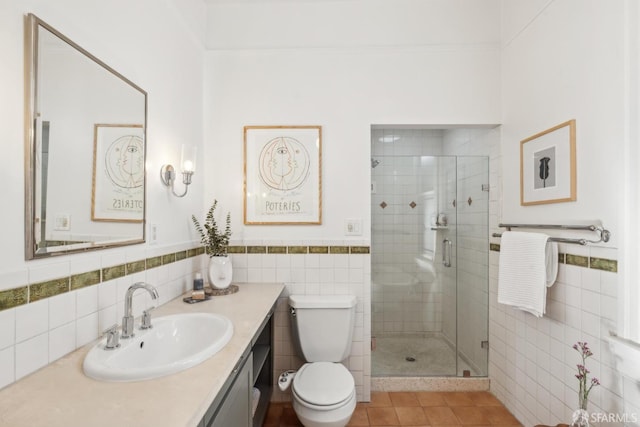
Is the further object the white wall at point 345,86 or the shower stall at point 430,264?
the shower stall at point 430,264

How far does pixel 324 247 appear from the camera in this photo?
2.22 metres

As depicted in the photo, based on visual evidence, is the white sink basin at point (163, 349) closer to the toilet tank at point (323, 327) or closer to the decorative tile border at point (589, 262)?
the toilet tank at point (323, 327)

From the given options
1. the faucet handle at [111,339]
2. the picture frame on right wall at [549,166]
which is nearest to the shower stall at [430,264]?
the picture frame on right wall at [549,166]

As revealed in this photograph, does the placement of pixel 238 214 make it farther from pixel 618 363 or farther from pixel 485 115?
pixel 618 363

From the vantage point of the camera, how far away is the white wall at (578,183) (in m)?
1.36

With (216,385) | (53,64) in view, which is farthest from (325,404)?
(53,64)

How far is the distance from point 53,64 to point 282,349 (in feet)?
6.46

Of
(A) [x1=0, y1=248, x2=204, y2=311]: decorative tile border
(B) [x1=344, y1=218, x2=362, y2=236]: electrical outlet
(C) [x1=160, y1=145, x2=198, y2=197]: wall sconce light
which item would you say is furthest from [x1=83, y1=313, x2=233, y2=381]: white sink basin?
(B) [x1=344, y1=218, x2=362, y2=236]: electrical outlet

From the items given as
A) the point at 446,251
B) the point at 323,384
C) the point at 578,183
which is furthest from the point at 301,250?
the point at 578,183

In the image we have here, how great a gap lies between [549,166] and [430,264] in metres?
1.14

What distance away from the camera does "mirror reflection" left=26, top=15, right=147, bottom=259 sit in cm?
96

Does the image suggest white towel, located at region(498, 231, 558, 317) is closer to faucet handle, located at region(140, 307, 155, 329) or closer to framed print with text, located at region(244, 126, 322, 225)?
framed print with text, located at region(244, 126, 322, 225)

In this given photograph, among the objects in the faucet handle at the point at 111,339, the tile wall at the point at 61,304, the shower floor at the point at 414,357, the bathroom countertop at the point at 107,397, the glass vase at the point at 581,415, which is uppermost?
the tile wall at the point at 61,304

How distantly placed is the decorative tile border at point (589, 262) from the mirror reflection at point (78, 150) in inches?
83.2
